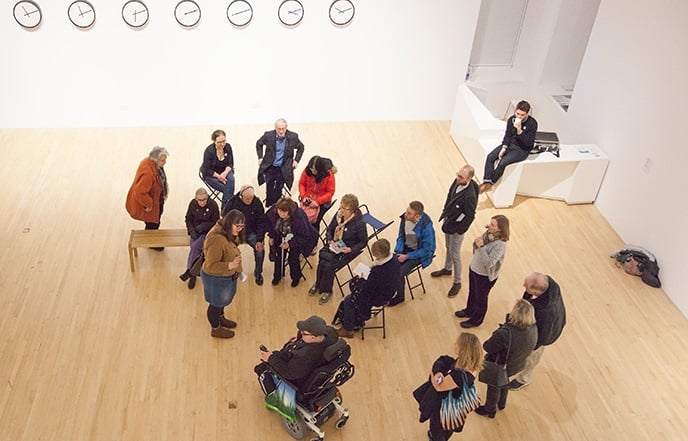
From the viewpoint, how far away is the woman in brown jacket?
17.1 feet

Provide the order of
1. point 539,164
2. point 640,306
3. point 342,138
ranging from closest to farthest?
point 640,306 < point 539,164 < point 342,138

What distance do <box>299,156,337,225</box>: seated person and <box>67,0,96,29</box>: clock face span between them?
4.31 metres

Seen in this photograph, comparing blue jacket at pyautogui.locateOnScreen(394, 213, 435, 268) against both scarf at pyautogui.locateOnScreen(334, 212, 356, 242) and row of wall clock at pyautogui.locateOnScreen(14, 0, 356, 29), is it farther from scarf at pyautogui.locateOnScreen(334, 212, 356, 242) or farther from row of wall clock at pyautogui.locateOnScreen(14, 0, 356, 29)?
row of wall clock at pyautogui.locateOnScreen(14, 0, 356, 29)

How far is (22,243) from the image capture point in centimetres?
712

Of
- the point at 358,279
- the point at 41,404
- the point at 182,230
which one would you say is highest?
the point at 358,279

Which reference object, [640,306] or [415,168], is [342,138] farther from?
[640,306]

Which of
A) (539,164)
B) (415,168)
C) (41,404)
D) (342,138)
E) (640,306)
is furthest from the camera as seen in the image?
(342,138)

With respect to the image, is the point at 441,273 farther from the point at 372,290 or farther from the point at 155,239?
the point at 155,239

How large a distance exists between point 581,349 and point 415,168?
3721 mm

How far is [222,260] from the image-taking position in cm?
531

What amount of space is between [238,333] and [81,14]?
213 inches

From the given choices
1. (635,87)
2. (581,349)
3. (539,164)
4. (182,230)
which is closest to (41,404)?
(182,230)

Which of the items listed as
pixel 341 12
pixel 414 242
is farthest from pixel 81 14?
pixel 414 242

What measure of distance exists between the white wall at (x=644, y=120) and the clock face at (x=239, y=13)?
4.88m
